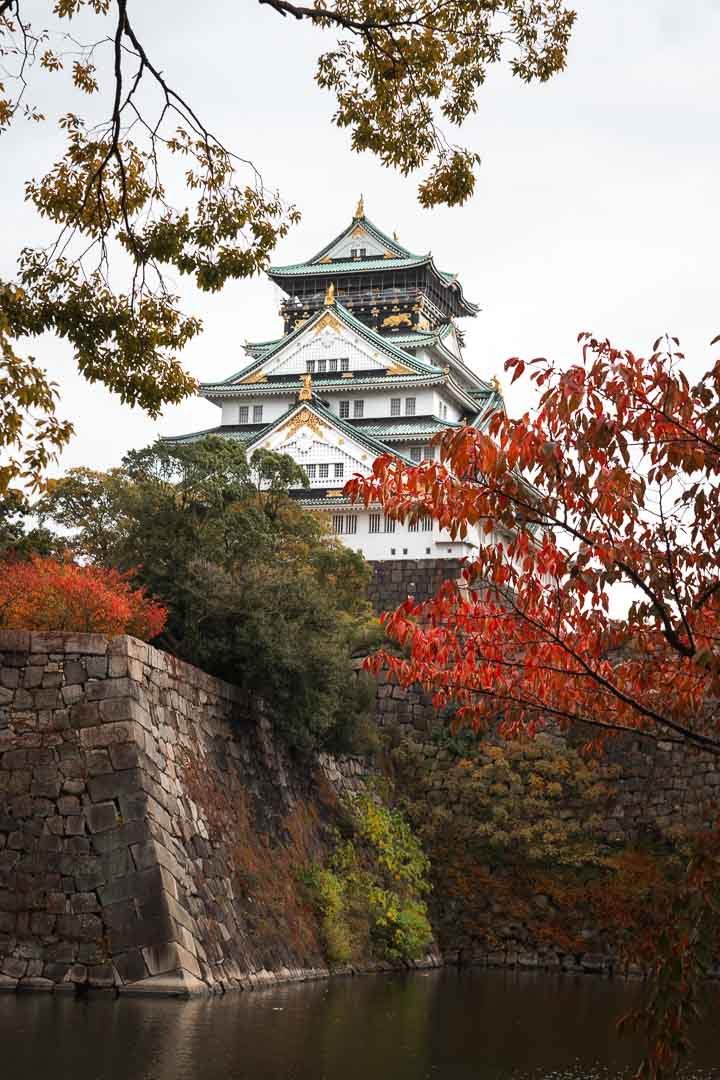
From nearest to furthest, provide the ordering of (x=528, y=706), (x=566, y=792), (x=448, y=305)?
1. (x=528, y=706)
2. (x=566, y=792)
3. (x=448, y=305)

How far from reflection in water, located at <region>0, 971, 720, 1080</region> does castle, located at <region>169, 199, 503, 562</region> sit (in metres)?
21.3

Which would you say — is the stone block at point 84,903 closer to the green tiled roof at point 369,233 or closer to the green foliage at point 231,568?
the green foliage at point 231,568

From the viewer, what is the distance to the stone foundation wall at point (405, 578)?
38.8 metres

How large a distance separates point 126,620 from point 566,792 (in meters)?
12.5

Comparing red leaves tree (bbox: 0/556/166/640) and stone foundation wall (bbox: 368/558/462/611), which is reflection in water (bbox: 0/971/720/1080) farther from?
stone foundation wall (bbox: 368/558/462/611)

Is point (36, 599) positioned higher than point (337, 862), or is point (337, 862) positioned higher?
point (36, 599)

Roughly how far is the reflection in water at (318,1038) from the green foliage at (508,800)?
729cm

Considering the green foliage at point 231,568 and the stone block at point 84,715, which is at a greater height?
the green foliage at point 231,568

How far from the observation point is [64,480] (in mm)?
26000

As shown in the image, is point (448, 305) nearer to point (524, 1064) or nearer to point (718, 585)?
point (524, 1064)

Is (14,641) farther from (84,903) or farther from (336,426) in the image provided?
(336,426)

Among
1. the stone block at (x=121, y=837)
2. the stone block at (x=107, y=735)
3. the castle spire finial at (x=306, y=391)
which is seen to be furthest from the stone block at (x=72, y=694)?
the castle spire finial at (x=306, y=391)

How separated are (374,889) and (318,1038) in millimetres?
9748

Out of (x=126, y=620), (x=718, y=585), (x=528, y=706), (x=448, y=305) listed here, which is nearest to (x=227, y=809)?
(x=126, y=620)
